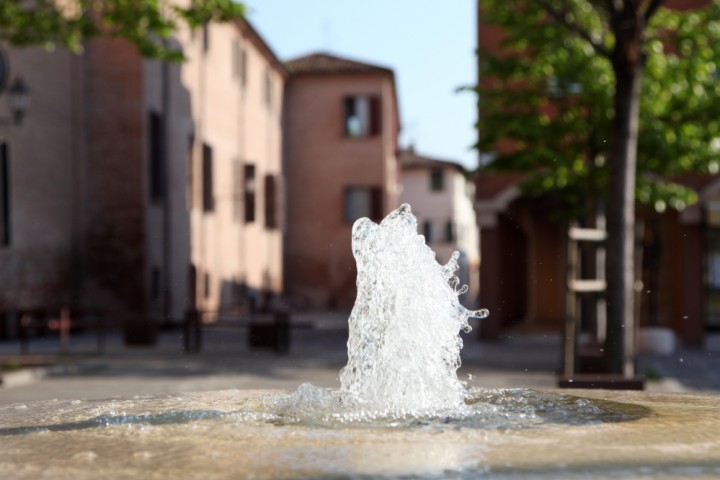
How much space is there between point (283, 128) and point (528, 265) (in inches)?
651

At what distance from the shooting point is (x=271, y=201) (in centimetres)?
3588

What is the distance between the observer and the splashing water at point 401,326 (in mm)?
4711

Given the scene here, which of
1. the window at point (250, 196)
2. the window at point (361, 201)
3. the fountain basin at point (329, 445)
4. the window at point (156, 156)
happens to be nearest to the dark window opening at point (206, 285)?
the window at point (250, 196)

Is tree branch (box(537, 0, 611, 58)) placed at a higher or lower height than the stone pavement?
higher

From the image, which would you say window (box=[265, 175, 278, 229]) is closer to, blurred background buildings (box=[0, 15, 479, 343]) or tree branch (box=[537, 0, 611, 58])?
blurred background buildings (box=[0, 15, 479, 343])

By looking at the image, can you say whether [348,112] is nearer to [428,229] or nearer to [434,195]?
[434,195]

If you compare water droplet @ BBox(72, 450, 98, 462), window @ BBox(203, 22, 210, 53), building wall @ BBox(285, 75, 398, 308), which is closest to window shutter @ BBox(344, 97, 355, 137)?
building wall @ BBox(285, 75, 398, 308)

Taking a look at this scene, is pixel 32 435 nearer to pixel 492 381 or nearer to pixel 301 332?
pixel 492 381

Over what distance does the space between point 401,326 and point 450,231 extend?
62043 mm

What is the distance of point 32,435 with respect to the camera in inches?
141

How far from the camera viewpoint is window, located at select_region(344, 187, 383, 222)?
43.6 m

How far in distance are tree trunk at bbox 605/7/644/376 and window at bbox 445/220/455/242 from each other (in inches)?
2147

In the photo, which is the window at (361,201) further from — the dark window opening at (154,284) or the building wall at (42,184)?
the building wall at (42,184)

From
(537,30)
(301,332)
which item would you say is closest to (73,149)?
(301,332)
